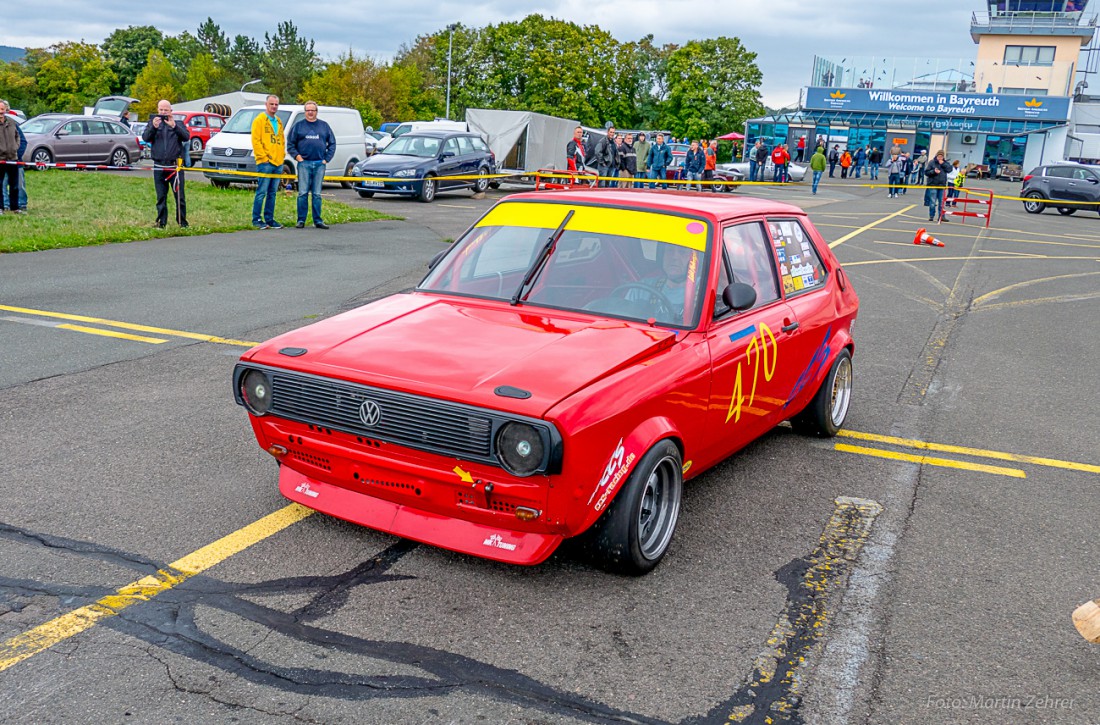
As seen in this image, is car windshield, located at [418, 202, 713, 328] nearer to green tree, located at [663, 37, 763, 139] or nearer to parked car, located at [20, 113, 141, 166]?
parked car, located at [20, 113, 141, 166]

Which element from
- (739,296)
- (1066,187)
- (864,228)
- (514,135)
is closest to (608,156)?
(514,135)

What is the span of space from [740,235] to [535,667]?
2769mm

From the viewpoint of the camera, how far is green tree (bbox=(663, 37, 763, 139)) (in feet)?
259

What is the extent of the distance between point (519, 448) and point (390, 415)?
55 cm

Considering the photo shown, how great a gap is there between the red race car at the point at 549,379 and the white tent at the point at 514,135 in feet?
88.3

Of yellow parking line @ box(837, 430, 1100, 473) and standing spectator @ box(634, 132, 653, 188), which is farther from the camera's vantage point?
standing spectator @ box(634, 132, 653, 188)

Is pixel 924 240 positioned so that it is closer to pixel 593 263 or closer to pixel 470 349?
pixel 593 263

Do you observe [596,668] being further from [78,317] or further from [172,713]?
[78,317]

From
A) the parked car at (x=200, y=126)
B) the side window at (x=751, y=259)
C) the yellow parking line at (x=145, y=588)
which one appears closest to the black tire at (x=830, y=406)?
the side window at (x=751, y=259)

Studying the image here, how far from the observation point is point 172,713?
2.94m

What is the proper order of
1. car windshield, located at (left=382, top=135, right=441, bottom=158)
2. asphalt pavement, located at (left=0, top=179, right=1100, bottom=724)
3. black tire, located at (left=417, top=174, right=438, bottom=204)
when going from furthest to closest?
car windshield, located at (left=382, top=135, right=441, bottom=158) < black tire, located at (left=417, top=174, right=438, bottom=204) < asphalt pavement, located at (left=0, top=179, right=1100, bottom=724)

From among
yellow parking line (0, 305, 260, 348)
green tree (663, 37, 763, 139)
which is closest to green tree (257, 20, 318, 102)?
green tree (663, 37, 763, 139)

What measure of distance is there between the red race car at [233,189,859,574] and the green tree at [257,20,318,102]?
83.7 metres

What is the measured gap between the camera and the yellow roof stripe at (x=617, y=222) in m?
4.93
